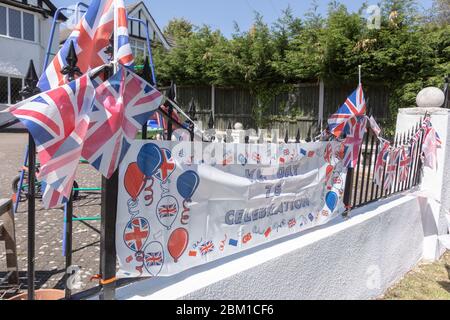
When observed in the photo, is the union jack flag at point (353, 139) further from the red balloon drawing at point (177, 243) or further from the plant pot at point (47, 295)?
the plant pot at point (47, 295)

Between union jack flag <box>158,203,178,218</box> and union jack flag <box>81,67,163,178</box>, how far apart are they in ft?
1.27

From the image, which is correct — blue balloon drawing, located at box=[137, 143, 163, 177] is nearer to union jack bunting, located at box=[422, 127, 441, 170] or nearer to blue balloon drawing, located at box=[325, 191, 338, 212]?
blue balloon drawing, located at box=[325, 191, 338, 212]

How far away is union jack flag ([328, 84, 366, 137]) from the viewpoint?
3.42m

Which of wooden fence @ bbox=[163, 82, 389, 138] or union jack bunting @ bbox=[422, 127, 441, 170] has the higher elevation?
wooden fence @ bbox=[163, 82, 389, 138]

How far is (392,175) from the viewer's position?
14.5 ft

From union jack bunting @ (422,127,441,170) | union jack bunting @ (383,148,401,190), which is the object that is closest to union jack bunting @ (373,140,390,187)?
union jack bunting @ (383,148,401,190)

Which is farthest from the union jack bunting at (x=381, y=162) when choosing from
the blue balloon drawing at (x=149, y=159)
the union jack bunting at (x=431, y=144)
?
the blue balloon drawing at (x=149, y=159)

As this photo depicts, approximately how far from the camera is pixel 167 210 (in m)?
2.08

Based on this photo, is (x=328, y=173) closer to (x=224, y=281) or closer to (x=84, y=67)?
→ (x=224, y=281)

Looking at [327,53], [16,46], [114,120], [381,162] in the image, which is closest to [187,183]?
[114,120]

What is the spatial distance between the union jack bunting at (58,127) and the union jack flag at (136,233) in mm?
400

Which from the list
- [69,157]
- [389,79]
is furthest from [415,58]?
[69,157]

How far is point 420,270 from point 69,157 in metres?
4.85

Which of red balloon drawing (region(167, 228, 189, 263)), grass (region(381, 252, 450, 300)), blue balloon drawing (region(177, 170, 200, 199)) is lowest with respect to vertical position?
grass (region(381, 252, 450, 300))
